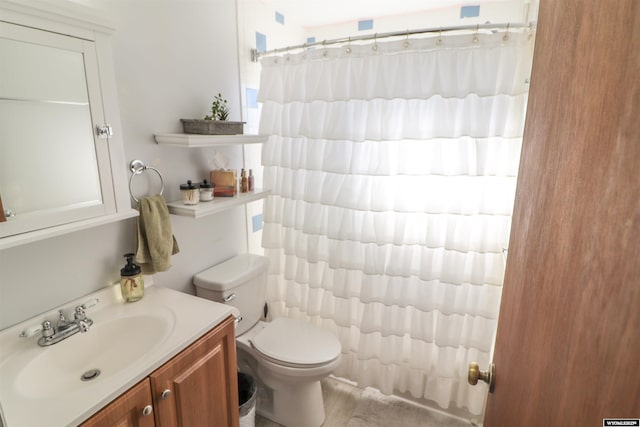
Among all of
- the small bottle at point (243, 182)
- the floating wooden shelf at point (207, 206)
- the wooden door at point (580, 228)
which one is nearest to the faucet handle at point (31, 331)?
the floating wooden shelf at point (207, 206)

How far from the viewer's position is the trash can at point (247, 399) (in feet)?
5.33

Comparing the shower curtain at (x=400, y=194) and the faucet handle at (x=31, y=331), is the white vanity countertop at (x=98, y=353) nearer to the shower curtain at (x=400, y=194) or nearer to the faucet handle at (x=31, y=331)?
the faucet handle at (x=31, y=331)

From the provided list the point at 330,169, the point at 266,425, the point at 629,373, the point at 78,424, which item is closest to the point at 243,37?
the point at 330,169

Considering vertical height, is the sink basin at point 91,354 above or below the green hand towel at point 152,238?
below

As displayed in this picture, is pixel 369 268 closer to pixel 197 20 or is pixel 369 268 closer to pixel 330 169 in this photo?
pixel 330 169

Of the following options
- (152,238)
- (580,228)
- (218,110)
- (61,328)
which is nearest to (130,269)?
(152,238)

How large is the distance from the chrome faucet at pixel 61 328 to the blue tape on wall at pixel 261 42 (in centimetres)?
167

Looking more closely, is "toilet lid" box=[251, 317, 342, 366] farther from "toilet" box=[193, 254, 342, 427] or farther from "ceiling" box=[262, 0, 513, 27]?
"ceiling" box=[262, 0, 513, 27]

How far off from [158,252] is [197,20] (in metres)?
1.16

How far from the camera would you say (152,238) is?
1.40 metres

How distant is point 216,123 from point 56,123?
665 millimetres

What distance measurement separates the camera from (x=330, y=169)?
1851 millimetres

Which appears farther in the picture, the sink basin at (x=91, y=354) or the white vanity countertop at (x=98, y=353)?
the sink basin at (x=91, y=354)

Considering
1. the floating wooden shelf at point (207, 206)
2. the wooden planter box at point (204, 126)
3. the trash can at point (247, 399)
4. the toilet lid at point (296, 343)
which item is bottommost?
the trash can at point (247, 399)
